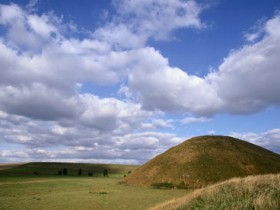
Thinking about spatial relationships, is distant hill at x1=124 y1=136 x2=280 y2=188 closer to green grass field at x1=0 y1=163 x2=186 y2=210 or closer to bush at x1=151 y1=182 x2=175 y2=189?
bush at x1=151 y1=182 x2=175 y2=189

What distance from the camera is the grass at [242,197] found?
1545 centimetres

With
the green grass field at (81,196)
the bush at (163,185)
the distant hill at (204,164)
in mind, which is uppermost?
the distant hill at (204,164)

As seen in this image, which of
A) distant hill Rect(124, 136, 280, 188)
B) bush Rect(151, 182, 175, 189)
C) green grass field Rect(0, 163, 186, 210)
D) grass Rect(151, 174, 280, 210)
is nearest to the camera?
grass Rect(151, 174, 280, 210)

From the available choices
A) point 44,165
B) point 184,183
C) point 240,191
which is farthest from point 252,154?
point 44,165

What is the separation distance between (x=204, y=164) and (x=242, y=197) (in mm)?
46464

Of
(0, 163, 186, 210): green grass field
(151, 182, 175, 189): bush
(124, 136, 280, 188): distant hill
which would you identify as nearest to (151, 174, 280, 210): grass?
(0, 163, 186, 210): green grass field

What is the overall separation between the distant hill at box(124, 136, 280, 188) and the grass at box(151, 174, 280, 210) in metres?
38.5

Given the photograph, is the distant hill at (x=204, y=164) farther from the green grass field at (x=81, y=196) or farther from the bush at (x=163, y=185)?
the green grass field at (x=81, y=196)

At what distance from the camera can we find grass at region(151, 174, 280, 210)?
15.5 metres

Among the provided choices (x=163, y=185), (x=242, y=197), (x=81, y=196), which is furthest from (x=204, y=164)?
(x=242, y=197)

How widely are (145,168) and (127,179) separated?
4.46 m

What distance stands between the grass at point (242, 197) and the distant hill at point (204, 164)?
126 feet

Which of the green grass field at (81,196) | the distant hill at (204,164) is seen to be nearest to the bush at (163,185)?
the distant hill at (204,164)

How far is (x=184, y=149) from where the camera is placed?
7119 cm
